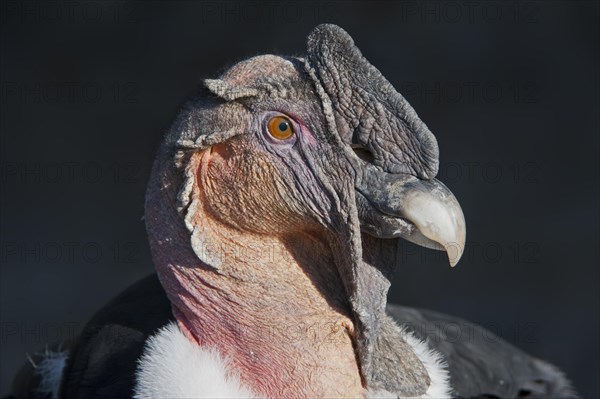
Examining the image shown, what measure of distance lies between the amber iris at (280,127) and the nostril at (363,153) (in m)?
0.28

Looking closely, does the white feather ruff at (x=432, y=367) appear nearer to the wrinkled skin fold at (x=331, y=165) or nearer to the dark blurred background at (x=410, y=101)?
the wrinkled skin fold at (x=331, y=165)

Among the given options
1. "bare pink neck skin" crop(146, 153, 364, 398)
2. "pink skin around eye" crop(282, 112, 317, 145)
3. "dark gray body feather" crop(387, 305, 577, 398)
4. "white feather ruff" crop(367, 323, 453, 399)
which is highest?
"pink skin around eye" crop(282, 112, 317, 145)

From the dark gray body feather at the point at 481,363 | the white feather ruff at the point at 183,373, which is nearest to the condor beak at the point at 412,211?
the white feather ruff at the point at 183,373

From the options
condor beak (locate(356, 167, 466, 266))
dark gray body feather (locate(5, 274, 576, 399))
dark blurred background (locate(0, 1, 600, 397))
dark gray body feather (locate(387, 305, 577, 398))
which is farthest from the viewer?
dark blurred background (locate(0, 1, 600, 397))

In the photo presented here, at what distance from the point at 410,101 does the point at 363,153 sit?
6.05 metres

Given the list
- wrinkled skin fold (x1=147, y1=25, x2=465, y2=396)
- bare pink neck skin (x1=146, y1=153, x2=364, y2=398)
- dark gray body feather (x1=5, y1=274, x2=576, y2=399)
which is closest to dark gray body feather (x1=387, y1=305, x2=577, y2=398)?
dark gray body feather (x1=5, y1=274, x2=576, y2=399)

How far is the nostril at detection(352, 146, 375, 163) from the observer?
4.44 meters

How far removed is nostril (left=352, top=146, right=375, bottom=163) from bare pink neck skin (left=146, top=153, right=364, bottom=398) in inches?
18.9

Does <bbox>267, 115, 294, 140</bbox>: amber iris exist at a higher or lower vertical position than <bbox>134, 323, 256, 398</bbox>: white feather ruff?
higher

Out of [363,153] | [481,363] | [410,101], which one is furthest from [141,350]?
[410,101]

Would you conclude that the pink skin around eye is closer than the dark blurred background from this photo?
Yes

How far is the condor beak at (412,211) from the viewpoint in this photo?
4.23 m

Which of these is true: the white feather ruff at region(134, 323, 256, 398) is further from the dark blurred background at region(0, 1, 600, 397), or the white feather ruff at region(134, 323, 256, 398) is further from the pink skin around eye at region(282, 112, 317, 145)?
the dark blurred background at region(0, 1, 600, 397)

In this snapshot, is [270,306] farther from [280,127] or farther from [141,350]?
[141,350]
